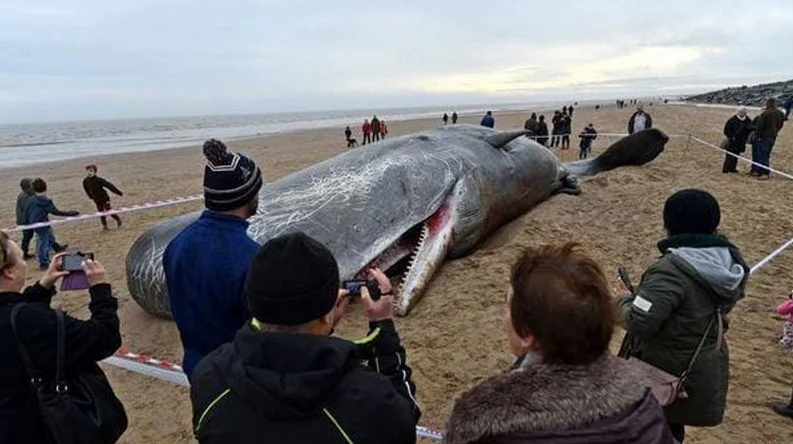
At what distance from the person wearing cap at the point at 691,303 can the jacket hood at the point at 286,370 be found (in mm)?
1696

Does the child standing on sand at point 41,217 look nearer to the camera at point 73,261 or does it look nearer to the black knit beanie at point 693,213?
the camera at point 73,261

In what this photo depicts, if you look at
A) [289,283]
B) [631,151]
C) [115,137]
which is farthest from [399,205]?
[115,137]

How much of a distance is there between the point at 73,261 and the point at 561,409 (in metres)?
2.47

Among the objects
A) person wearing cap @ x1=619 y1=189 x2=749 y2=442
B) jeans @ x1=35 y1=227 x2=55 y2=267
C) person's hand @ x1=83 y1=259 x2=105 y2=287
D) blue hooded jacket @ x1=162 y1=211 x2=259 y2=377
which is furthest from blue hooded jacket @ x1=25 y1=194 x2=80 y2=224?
person wearing cap @ x1=619 y1=189 x2=749 y2=442

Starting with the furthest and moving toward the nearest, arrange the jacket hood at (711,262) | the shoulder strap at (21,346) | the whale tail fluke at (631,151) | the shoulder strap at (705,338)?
the whale tail fluke at (631,151), the shoulder strap at (705,338), the jacket hood at (711,262), the shoulder strap at (21,346)

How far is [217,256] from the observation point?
8.99ft

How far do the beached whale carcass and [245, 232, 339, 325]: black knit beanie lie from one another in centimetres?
388

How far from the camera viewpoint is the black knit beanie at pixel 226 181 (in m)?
2.78

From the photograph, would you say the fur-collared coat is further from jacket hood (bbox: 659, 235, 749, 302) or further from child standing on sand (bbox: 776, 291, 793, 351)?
child standing on sand (bbox: 776, 291, 793, 351)

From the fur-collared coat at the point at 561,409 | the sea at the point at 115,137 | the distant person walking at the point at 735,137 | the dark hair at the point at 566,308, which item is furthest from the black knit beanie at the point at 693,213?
the sea at the point at 115,137

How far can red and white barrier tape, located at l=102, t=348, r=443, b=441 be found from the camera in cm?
503

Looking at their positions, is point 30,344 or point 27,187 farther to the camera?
point 27,187

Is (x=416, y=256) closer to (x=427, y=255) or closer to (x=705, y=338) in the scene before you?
(x=427, y=255)

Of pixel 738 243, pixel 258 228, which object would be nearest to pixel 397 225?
pixel 258 228
